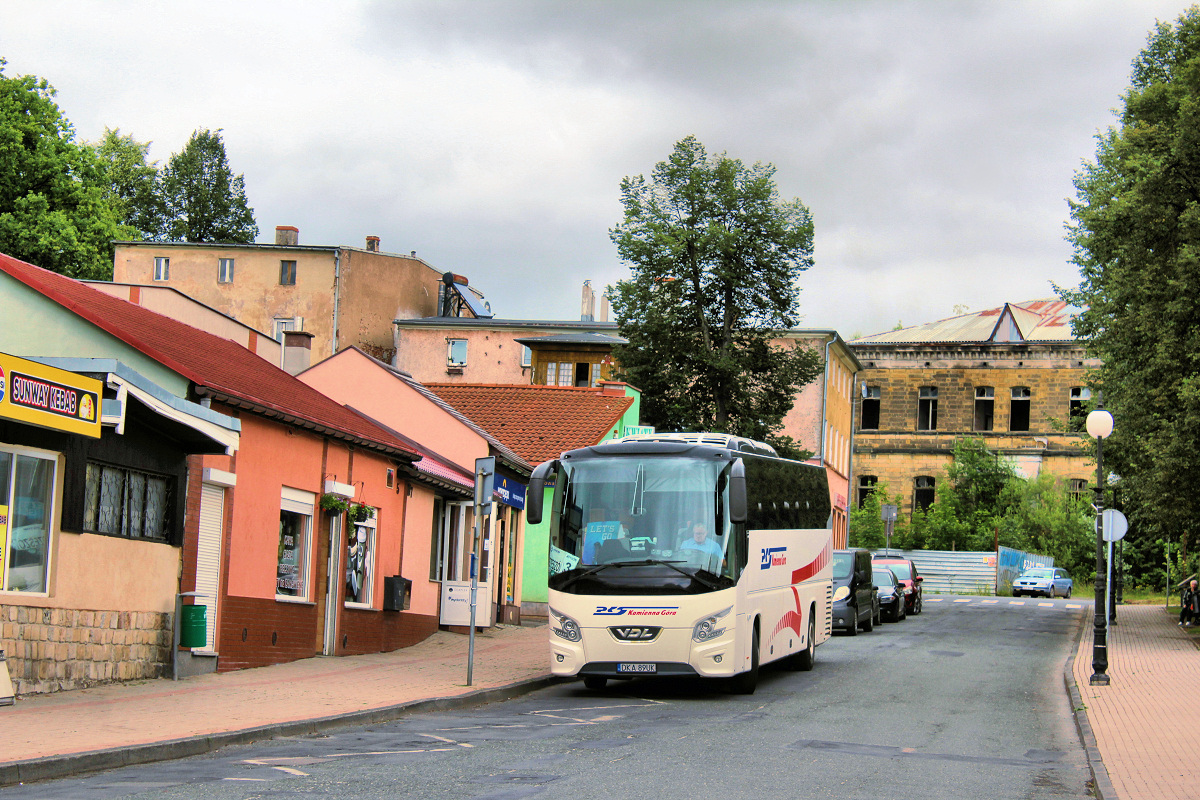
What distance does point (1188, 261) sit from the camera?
25.6m

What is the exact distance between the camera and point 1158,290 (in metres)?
27.0

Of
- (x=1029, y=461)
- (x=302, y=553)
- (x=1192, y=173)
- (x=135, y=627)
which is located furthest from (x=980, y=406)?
(x=135, y=627)

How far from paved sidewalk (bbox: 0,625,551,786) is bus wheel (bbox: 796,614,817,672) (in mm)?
4303

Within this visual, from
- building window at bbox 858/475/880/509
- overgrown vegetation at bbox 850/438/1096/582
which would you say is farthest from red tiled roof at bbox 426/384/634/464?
building window at bbox 858/475/880/509

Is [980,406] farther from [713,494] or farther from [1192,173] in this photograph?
[713,494]

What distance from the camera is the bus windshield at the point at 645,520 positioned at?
56.6 ft

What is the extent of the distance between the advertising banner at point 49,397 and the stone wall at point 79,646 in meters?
1.86

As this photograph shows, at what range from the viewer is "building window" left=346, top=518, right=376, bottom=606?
21.5 m

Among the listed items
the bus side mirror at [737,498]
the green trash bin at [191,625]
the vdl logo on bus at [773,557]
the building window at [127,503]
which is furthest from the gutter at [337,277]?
the bus side mirror at [737,498]

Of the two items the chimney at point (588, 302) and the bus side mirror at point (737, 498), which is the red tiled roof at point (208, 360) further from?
the chimney at point (588, 302)

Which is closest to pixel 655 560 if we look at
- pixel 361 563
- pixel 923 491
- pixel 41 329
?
pixel 361 563

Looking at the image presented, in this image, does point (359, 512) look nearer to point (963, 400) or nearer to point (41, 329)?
point (41, 329)

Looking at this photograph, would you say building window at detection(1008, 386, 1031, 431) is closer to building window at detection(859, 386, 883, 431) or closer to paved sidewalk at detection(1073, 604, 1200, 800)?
building window at detection(859, 386, 883, 431)

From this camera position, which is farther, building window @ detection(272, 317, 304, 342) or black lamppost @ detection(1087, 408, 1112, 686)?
building window @ detection(272, 317, 304, 342)
